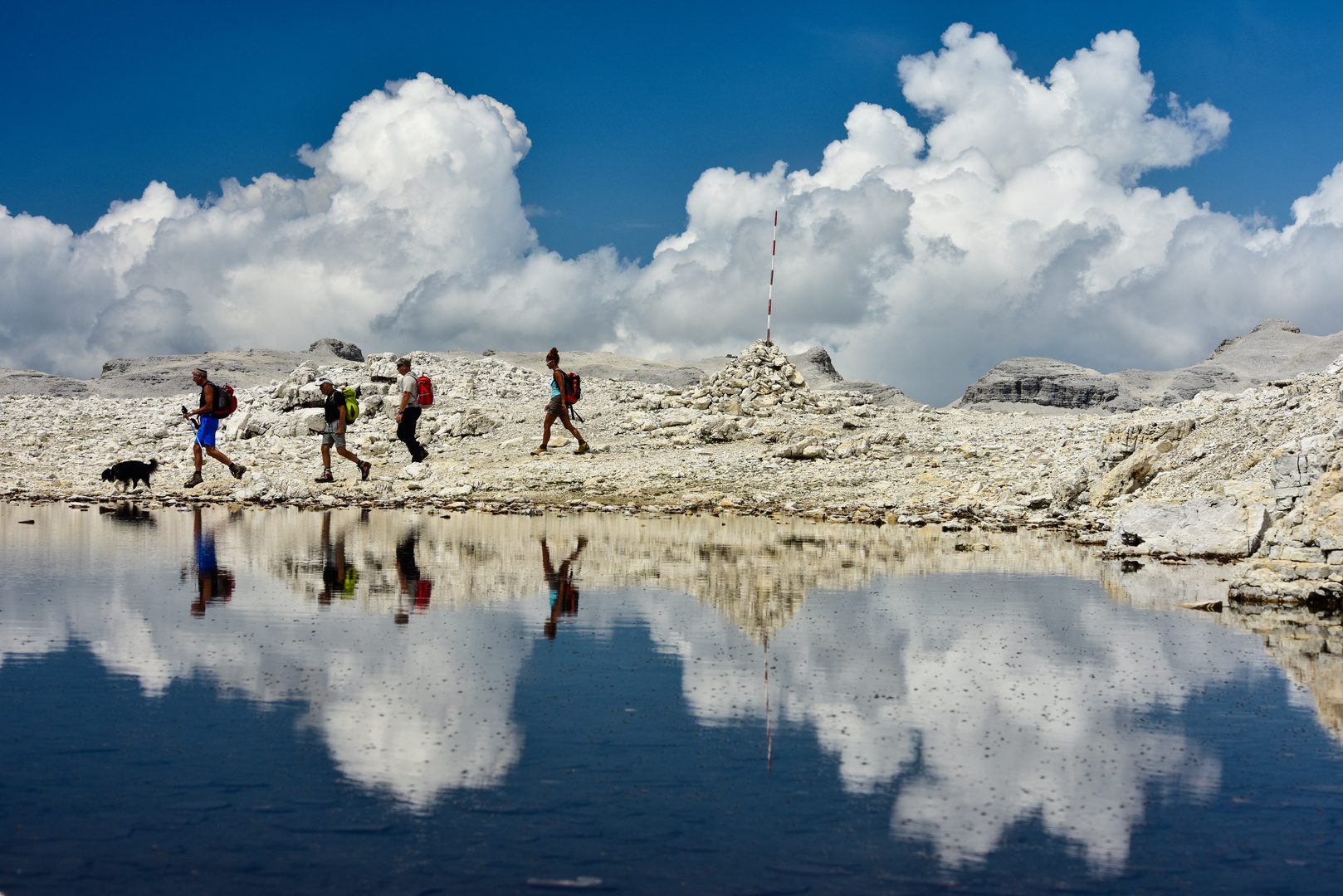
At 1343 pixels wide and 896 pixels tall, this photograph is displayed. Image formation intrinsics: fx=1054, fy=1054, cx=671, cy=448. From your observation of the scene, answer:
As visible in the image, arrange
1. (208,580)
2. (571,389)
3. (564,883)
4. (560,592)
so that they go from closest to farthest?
(564,883)
(560,592)
(208,580)
(571,389)

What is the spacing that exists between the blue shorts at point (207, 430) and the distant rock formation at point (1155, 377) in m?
78.2

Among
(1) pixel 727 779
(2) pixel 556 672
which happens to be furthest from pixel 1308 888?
(2) pixel 556 672

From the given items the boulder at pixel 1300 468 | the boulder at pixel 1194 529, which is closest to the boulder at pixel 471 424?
the boulder at pixel 1194 529

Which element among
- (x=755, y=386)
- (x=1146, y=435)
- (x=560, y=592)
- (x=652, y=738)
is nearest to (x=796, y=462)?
(x=755, y=386)

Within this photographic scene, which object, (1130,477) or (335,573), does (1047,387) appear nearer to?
(1130,477)

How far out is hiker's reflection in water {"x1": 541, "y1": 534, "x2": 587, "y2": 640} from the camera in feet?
28.1

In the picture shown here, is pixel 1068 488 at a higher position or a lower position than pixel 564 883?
higher

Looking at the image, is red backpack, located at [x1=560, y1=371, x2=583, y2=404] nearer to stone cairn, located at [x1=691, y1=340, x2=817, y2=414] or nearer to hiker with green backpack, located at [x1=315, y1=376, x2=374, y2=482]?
hiker with green backpack, located at [x1=315, y1=376, x2=374, y2=482]

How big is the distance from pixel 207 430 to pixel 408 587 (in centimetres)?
1306

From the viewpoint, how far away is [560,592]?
396 inches

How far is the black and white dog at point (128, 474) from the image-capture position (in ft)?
74.1

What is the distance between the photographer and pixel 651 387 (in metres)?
36.2

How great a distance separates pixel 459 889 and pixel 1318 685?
19.6 ft

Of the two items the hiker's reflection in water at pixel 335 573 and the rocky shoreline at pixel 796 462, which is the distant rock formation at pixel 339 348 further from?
the hiker's reflection in water at pixel 335 573
